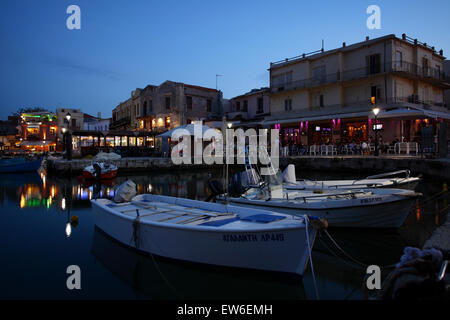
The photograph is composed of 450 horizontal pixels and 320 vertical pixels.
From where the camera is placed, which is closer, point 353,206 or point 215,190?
point 353,206

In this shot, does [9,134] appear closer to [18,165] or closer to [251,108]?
[18,165]

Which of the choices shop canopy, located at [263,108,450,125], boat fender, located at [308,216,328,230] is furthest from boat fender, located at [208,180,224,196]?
shop canopy, located at [263,108,450,125]

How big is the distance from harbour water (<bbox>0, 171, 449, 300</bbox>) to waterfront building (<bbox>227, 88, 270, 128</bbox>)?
26.6 metres

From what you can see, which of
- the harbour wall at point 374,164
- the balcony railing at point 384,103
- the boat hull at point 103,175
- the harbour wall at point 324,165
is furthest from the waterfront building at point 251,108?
the boat hull at point 103,175

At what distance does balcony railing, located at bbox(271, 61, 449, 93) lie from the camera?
998 inches

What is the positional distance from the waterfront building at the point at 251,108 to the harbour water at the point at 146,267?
26635 mm

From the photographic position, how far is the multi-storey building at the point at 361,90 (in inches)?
991

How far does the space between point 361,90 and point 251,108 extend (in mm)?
14972

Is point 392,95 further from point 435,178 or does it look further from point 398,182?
point 398,182

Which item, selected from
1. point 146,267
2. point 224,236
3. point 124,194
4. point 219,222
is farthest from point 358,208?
point 124,194

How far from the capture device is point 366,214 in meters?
8.14

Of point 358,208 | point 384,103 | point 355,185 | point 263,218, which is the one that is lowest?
point 358,208
